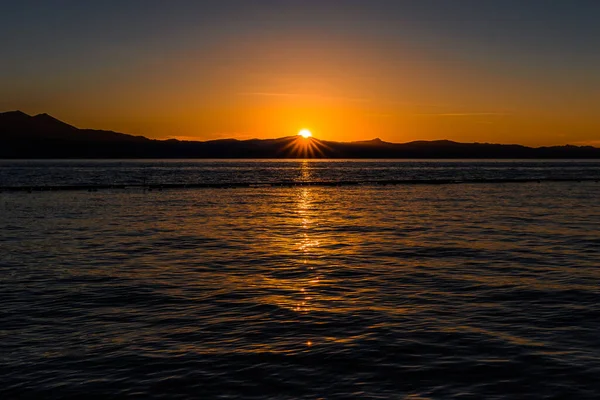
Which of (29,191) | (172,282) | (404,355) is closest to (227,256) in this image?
(172,282)

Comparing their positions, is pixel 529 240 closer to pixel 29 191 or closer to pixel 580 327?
pixel 580 327

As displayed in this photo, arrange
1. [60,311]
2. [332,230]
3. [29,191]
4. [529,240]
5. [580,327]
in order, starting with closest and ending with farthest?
[580,327] → [60,311] → [529,240] → [332,230] → [29,191]

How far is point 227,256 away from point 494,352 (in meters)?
16.6

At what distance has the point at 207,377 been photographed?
12.2m

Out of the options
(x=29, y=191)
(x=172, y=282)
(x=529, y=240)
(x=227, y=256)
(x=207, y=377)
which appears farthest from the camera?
(x=29, y=191)

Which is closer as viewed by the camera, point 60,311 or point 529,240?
point 60,311

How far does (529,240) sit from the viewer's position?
3422cm

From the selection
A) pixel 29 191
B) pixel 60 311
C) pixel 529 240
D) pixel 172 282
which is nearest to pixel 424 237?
pixel 529 240

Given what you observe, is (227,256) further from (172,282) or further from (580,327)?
(580,327)

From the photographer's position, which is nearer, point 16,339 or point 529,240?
point 16,339

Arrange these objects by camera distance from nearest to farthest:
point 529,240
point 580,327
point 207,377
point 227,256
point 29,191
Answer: point 207,377, point 580,327, point 227,256, point 529,240, point 29,191

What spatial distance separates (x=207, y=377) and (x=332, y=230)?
28472mm

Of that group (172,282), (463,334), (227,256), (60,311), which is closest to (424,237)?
(227,256)

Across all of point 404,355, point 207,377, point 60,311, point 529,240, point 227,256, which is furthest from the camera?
point 529,240
